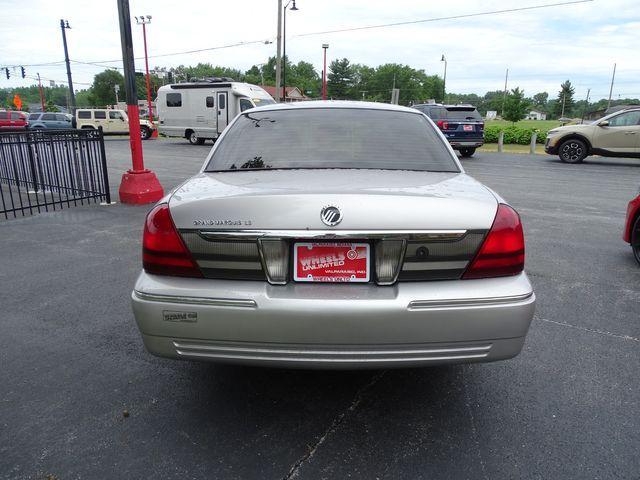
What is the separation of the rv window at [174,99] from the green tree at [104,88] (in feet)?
287

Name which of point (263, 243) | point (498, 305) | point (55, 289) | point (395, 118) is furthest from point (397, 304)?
point (55, 289)

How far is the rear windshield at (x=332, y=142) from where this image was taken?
285cm

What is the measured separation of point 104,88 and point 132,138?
108 meters

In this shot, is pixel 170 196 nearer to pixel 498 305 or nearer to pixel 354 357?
pixel 354 357

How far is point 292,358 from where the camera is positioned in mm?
2082

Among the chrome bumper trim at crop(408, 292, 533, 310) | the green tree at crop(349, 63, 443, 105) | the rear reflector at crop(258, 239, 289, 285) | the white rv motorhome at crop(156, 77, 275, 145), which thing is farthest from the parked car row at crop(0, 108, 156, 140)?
the green tree at crop(349, 63, 443, 105)

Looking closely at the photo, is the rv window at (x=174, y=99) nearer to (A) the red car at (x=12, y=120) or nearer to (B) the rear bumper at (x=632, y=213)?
(A) the red car at (x=12, y=120)

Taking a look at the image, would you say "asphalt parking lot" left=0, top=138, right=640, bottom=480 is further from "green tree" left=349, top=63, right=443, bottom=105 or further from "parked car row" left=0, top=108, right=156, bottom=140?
"green tree" left=349, top=63, right=443, bottom=105

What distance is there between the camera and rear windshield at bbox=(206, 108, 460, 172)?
9.34ft

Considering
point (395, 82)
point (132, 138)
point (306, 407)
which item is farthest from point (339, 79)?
point (306, 407)

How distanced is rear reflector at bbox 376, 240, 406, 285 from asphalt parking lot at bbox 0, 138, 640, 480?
0.80m

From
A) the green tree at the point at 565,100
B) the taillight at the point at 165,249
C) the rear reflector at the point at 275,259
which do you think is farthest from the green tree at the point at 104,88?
the rear reflector at the point at 275,259

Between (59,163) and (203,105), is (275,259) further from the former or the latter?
(203,105)

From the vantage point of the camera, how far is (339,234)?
2.02 meters
